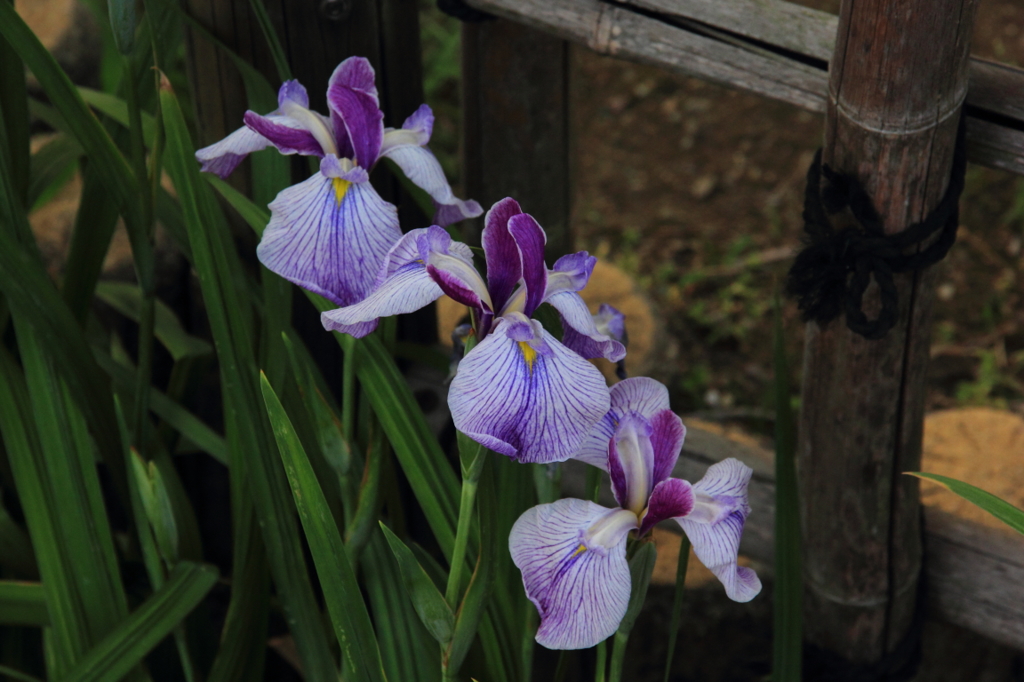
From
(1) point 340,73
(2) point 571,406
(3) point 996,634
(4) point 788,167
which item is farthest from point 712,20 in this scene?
(4) point 788,167

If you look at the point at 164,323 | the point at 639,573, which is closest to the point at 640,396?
the point at 639,573

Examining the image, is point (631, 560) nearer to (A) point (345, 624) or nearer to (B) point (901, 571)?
(A) point (345, 624)


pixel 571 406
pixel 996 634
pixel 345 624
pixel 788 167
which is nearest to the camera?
pixel 571 406

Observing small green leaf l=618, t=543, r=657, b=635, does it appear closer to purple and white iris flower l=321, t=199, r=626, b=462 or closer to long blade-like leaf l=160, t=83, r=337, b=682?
purple and white iris flower l=321, t=199, r=626, b=462

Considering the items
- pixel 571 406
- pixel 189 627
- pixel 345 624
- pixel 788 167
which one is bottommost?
pixel 788 167

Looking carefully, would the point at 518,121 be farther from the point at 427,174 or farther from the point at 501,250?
the point at 501,250

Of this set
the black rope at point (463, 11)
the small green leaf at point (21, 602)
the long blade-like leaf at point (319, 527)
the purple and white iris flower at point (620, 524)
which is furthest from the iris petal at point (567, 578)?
the black rope at point (463, 11)

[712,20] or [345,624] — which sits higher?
[712,20]
